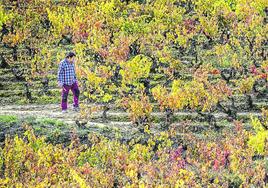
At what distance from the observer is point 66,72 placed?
50.8 feet

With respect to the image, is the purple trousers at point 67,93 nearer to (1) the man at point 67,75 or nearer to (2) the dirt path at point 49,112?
(1) the man at point 67,75

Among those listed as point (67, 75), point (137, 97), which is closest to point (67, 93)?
point (67, 75)

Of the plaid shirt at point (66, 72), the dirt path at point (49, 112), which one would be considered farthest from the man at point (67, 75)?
the dirt path at point (49, 112)

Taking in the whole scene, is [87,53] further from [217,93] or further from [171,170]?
[171,170]

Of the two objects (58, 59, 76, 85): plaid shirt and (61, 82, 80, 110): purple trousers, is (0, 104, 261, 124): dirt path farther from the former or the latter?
(58, 59, 76, 85): plaid shirt

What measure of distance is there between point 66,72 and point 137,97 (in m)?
2.16

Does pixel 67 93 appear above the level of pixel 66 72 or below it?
below

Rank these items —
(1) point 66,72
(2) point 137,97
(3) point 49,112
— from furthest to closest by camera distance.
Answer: (3) point 49,112, (2) point 137,97, (1) point 66,72

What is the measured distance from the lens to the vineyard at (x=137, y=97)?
1067 centimetres

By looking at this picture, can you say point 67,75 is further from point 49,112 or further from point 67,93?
point 49,112

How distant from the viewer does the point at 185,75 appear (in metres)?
18.4

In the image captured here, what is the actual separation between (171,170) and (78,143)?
3.74 m

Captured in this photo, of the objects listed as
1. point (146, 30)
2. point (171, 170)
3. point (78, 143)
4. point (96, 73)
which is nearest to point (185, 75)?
point (146, 30)

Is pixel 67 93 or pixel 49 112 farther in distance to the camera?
pixel 49 112
